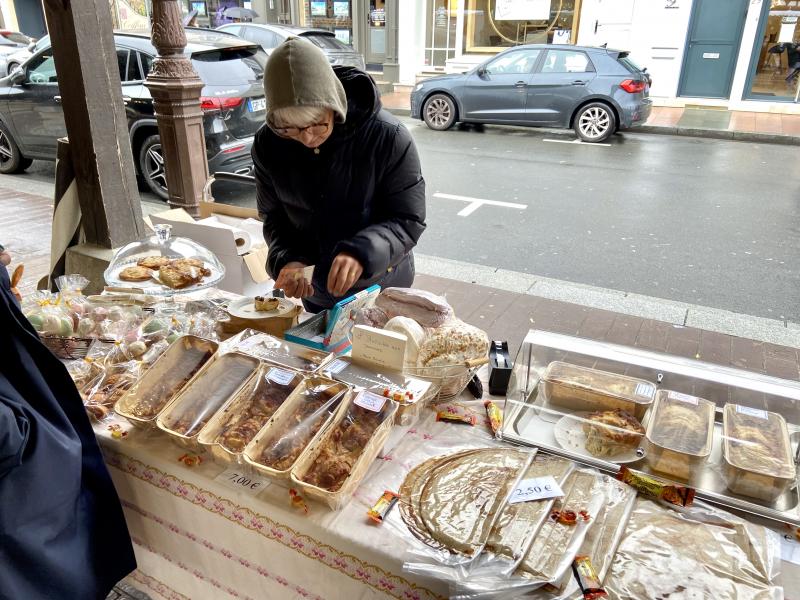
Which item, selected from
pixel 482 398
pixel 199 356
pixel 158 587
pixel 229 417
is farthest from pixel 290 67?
pixel 158 587

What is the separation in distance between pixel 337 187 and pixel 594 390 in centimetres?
119

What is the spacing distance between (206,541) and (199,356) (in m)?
0.56

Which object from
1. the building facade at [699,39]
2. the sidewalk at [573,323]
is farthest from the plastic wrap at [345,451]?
the building facade at [699,39]

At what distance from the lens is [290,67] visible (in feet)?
6.10

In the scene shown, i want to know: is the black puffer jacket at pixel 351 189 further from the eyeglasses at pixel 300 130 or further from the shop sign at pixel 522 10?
the shop sign at pixel 522 10

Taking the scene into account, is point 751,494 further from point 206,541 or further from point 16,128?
point 16,128

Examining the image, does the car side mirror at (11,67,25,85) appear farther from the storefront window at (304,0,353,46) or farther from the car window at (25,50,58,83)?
the storefront window at (304,0,353,46)

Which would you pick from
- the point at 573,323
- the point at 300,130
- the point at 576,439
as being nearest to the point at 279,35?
the point at 573,323

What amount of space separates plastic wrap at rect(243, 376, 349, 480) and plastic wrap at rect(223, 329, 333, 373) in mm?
93

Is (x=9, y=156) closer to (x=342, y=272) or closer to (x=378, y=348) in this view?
(x=342, y=272)

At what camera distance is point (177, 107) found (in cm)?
436

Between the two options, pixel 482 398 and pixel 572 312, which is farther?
pixel 572 312

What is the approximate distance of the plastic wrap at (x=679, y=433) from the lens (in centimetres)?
146

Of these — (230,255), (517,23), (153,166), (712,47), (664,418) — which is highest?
(517,23)
